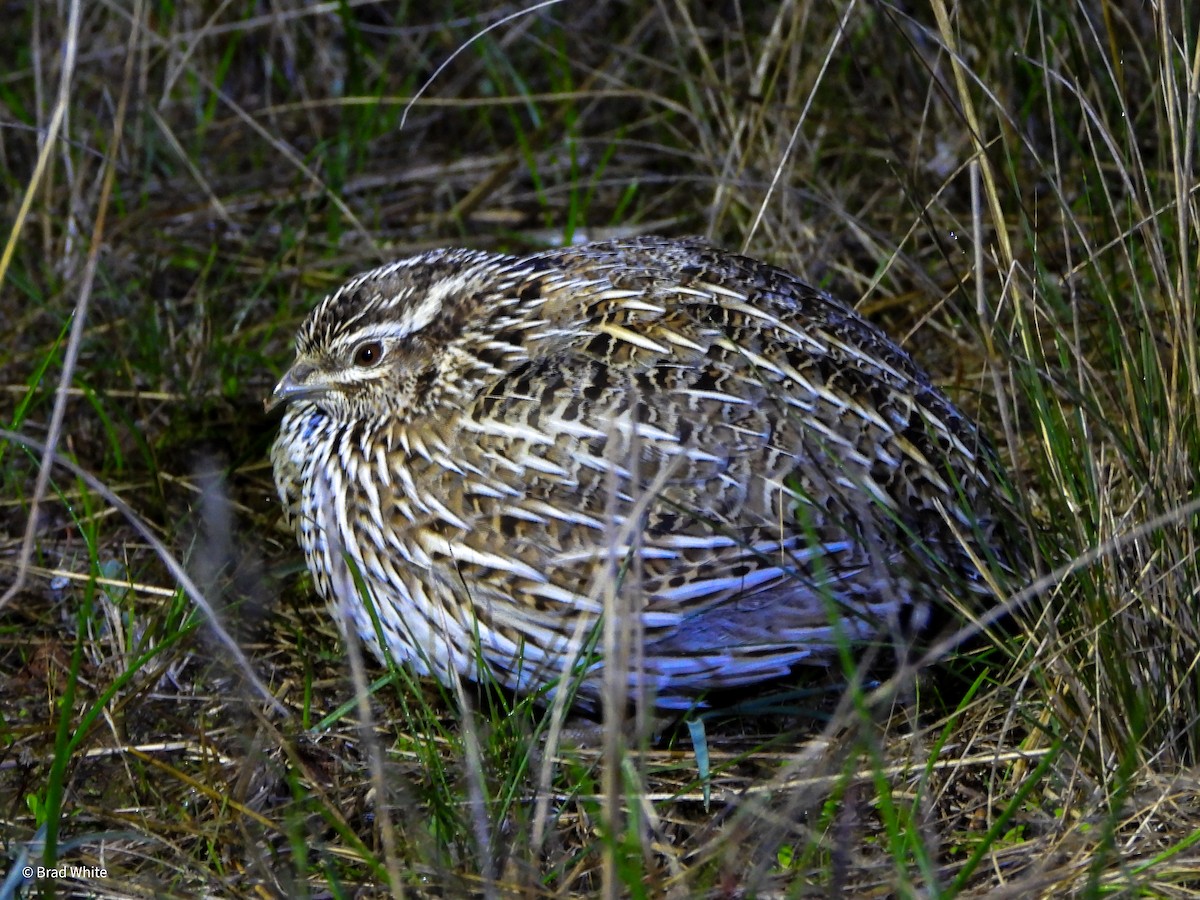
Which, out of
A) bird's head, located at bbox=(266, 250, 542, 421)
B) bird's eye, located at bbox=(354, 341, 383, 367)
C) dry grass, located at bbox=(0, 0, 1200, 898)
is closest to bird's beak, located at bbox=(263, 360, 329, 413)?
bird's head, located at bbox=(266, 250, 542, 421)

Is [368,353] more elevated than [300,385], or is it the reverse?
[368,353]

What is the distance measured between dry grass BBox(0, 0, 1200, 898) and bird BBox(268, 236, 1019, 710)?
0.65 feet

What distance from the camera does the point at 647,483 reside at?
3.31 metres

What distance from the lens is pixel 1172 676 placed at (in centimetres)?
299

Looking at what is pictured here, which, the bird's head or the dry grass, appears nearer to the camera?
the dry grass

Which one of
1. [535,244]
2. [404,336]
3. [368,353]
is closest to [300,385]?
[368,353]

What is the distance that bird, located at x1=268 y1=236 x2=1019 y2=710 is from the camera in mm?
3318

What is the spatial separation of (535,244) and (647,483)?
7.93 feet

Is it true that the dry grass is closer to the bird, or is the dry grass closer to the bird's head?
the bird

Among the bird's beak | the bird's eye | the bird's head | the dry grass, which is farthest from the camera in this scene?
the bird's beak

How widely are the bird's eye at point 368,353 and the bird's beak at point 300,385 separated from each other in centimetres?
14

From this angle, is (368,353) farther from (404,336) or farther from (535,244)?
(535,244)

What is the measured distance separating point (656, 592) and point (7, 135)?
157 inches

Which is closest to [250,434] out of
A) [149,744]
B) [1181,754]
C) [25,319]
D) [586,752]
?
[25,319]
